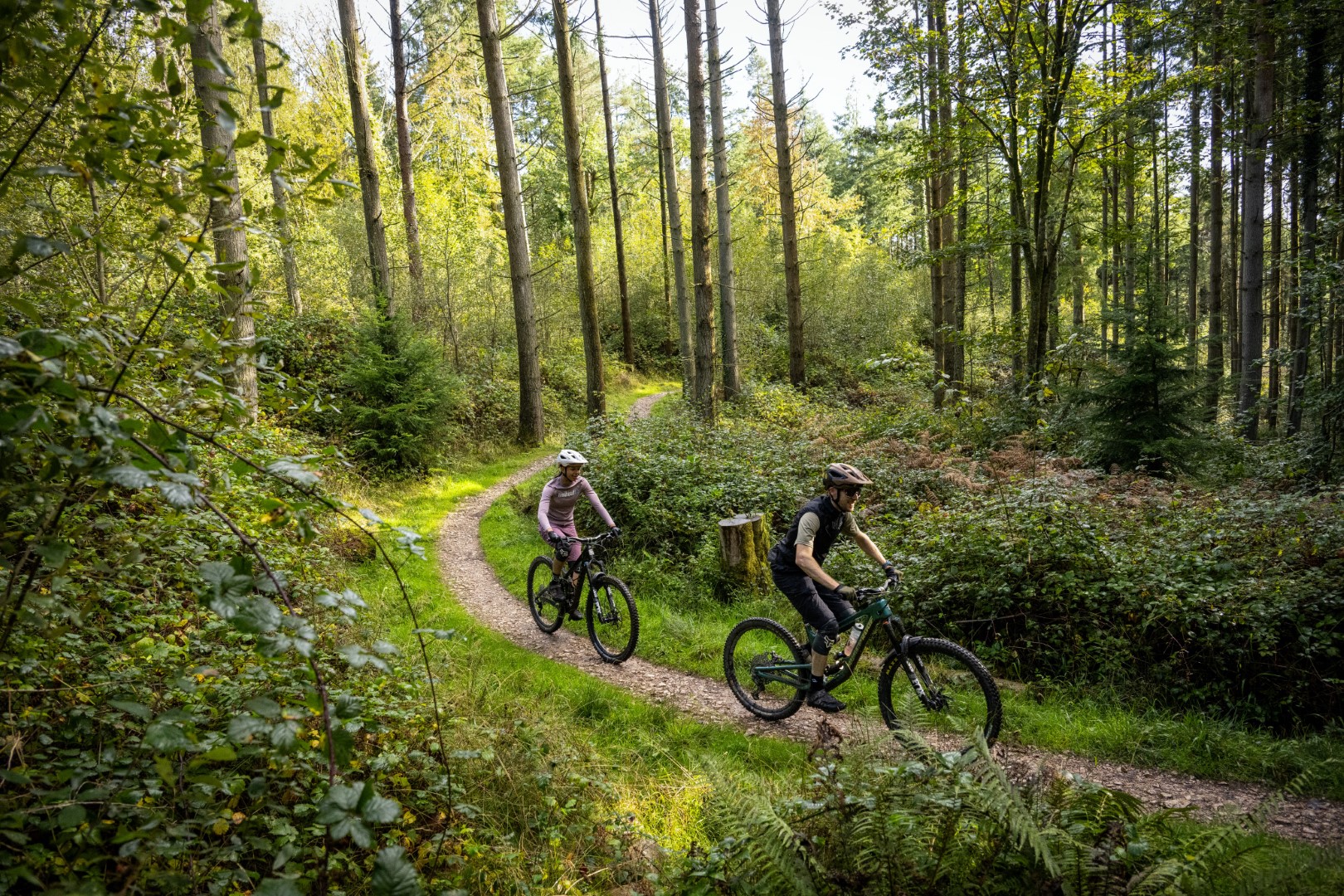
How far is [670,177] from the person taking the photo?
62.8 feet

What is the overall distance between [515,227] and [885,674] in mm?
13165

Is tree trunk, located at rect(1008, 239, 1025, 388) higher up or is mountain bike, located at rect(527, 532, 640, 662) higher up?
tree trunk, located at rect(1008, 239, 1025, 388)

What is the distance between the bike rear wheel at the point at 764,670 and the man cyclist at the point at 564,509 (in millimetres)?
1998

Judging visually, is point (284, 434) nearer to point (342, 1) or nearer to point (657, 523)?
point (657, 523)

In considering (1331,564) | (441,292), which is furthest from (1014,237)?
(441,292)

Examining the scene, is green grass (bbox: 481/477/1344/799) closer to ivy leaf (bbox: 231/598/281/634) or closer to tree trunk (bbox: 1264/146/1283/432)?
ivy leaf (bbox: 231/598/281/634)

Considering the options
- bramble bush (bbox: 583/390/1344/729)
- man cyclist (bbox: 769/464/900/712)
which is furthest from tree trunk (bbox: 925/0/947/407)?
man cyclist (bbox: 769/464/900/712)

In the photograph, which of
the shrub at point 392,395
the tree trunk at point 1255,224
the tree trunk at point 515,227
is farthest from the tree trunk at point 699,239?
the tree trunk at point 1255,224

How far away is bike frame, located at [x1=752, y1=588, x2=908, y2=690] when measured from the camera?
5223 millimetres

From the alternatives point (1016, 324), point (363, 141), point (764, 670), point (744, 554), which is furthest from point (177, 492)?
point (363, 141)

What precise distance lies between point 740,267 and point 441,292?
44.6 ft

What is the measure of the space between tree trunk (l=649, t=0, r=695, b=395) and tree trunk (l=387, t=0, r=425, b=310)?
675cm

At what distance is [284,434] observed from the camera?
9242mm

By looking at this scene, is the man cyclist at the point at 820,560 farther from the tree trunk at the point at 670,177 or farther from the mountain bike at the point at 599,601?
the tree trunk at the point at 670,177
